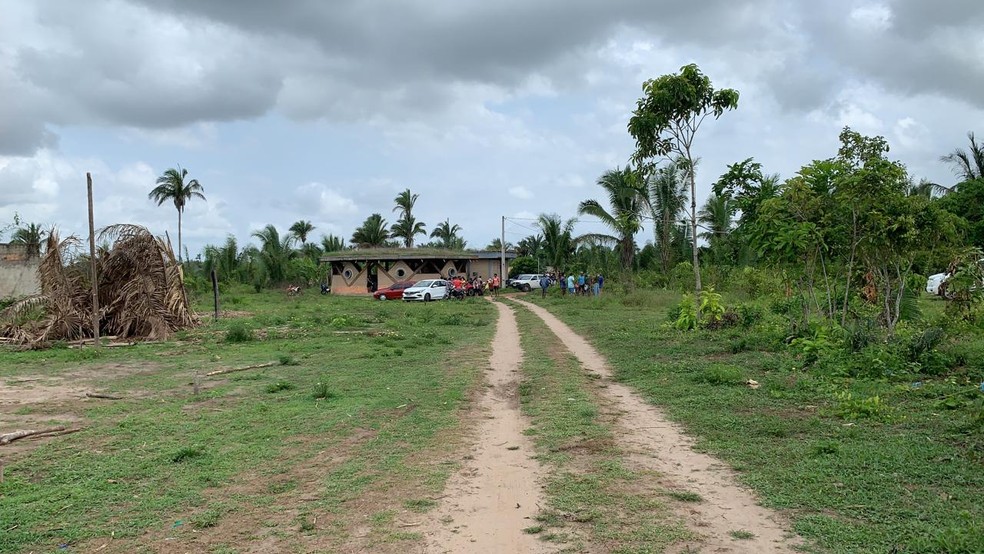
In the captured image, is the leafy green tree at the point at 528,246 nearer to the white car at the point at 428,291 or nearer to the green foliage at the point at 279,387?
the white car at the point at 428,291

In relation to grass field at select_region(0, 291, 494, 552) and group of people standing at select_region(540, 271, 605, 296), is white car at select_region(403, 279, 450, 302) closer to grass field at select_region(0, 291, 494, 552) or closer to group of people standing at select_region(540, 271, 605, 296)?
group of people standing at select_region(540, 271, 605, 296)

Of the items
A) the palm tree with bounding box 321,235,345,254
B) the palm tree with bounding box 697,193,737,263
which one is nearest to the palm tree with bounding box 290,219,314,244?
the palm tree with bounding box 321,235,345,254

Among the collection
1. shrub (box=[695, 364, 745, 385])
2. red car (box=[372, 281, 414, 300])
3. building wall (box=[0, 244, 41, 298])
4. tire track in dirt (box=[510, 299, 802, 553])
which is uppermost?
building wall (box=[0, 244, 41, 298])

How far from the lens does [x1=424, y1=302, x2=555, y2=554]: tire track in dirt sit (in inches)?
179

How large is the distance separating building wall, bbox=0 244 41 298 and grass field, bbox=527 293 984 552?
91.2 feet

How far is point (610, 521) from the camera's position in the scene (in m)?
4.82

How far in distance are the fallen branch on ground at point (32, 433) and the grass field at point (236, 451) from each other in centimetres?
15

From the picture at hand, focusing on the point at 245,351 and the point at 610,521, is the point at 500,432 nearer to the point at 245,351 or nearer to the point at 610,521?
the point at 610,521

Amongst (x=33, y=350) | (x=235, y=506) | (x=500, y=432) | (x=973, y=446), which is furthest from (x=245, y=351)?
(x=973, y=446)

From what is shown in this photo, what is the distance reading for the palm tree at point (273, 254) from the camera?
5012cm

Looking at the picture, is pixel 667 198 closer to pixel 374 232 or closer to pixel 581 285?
pixel 581 285

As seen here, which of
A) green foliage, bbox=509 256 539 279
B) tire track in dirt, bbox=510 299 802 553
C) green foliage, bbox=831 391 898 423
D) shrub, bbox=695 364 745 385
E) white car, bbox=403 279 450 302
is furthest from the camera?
green foliage, bbox=509 256 539 279

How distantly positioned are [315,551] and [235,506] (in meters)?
1.22

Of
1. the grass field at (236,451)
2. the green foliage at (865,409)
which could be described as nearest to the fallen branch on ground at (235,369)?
the grass field at (236,451)
